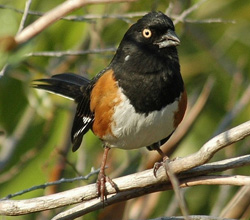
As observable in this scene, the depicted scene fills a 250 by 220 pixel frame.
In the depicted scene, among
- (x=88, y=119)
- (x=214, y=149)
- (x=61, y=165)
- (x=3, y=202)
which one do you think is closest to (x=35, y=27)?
(x=214, y=149)

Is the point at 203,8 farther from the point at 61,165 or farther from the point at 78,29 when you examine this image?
the point at 61,165

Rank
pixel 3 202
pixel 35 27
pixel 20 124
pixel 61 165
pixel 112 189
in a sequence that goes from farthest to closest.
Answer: pixel 20 124, pixel 61 165, pixel 112 189, pixel 3 202, pixel 35 27

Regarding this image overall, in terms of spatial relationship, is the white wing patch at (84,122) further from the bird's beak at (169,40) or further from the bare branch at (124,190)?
the bare branch at (124,190)

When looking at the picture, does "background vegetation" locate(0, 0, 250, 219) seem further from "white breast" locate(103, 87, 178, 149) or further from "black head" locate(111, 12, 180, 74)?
"white breast" locate(103, 87, 178, 149)

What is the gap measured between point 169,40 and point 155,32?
8 cm

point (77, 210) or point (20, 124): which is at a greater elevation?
point (20, 124)

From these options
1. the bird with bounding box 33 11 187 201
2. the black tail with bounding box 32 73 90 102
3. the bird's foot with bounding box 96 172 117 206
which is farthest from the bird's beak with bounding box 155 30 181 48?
the black tail with bounding box 32 73 90 102

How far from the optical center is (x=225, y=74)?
4.85 m

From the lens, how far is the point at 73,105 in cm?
421

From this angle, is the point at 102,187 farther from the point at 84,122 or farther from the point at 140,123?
the point at 84,122

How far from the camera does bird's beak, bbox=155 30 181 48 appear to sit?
2.83 m

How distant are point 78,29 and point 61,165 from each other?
0.99 m

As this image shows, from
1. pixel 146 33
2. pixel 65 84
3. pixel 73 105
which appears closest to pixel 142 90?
pixel 146 33

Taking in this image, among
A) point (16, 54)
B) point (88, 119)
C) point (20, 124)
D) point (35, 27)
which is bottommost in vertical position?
point (35, 27)
